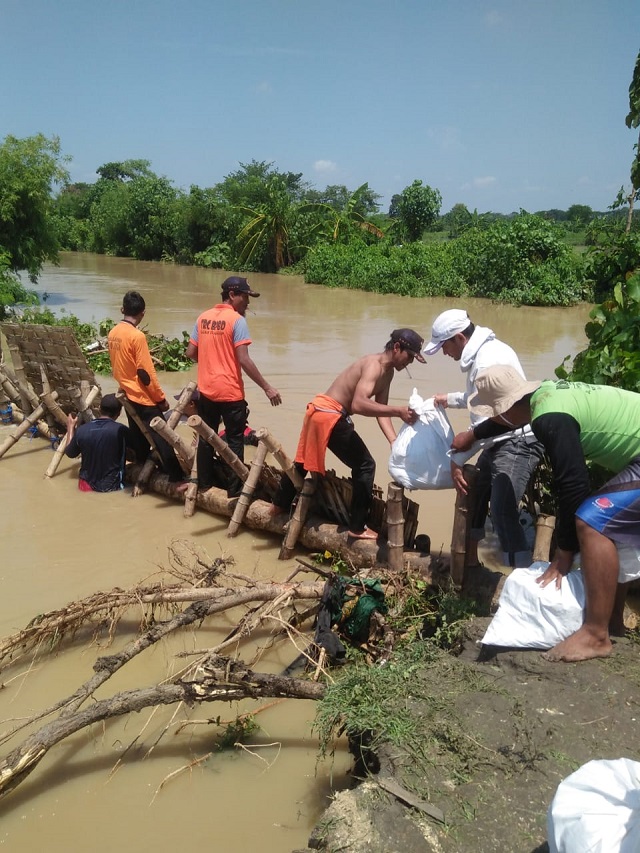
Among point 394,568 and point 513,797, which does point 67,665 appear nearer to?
point 394,568

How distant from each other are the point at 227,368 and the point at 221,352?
140 millimetres

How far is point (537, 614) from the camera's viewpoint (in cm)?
297

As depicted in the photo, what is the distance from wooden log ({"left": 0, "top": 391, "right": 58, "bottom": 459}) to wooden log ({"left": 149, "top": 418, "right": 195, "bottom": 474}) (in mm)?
2274

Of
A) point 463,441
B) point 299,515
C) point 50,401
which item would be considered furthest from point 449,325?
point 50,401

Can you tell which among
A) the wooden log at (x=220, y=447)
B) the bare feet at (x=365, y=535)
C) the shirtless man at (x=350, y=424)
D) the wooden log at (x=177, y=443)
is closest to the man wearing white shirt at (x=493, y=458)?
the shirtless man at (x=350, y=424)

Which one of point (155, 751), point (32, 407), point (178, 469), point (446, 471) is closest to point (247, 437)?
point (178, 469)

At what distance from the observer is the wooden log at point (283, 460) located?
4.79 meters

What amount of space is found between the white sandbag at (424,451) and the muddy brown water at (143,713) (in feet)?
4.14

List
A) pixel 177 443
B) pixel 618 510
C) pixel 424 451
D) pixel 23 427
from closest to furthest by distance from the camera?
pixel 618 510 < pixel 424 451 < pixel 177 443 < pixel 23 427

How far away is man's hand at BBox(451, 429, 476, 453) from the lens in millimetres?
3658

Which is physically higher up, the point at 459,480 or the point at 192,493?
the point at 459,480

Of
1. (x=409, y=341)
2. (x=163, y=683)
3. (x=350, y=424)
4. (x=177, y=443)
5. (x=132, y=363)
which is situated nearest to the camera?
(x=163, y=683)

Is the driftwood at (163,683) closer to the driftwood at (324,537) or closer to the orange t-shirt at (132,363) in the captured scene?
the driftwood at (324,537)

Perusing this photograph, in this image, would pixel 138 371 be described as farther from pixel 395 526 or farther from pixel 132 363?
pixel 395 526
